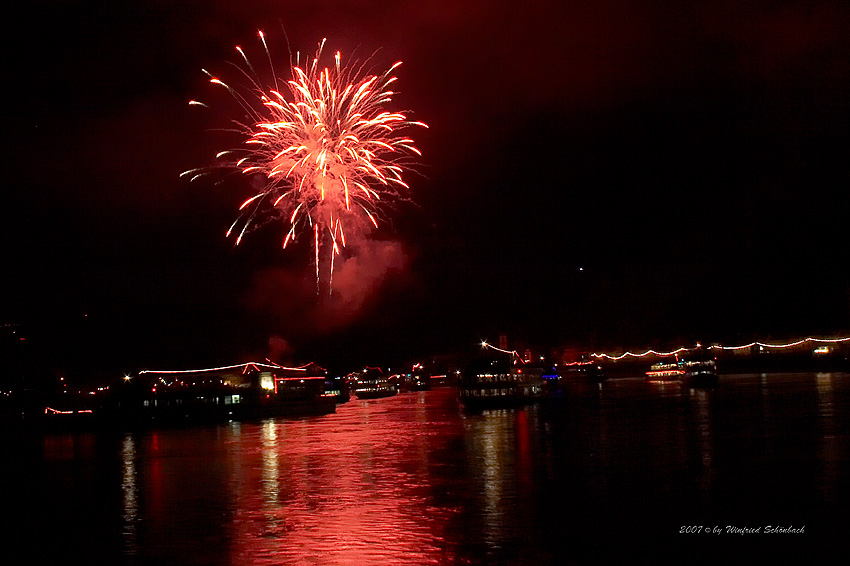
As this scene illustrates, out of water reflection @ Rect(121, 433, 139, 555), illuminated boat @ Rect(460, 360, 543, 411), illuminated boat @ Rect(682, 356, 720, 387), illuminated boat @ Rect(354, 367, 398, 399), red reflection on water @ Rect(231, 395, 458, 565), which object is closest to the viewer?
red reflection on water @ Rect(231, 395, 458, 565)

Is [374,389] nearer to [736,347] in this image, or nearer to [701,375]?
[701,375]

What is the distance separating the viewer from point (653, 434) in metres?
23.9

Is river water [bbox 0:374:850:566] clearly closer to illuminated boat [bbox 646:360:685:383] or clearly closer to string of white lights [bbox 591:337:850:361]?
illuminated boat [bbox 646:360:685:383]

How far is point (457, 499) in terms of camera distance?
13367mm

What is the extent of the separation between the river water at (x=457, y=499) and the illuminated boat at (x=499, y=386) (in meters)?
22.0

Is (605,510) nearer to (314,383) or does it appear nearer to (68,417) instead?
(68,417)

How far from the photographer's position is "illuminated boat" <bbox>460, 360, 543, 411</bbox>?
49250 mm

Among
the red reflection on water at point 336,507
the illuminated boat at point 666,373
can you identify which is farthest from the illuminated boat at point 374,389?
the red reflection on water at point 336,507

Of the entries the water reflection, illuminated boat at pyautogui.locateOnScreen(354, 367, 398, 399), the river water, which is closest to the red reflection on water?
the river water

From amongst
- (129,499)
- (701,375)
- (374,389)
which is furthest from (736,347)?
(129,499)

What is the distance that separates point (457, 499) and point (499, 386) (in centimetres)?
3809

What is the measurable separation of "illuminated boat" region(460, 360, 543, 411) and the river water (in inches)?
868

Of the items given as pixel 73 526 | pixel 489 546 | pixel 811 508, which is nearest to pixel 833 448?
pixel 811 508

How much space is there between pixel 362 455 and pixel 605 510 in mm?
11250
